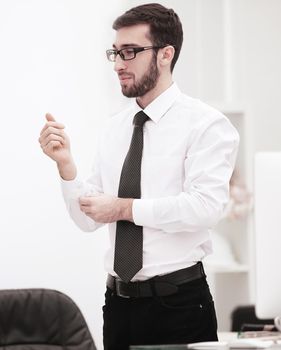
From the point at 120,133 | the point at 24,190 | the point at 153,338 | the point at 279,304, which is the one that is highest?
the point at 120,133

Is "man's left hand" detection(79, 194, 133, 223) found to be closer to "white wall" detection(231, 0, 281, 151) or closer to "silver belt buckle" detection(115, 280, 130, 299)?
"silver belt buckle" detection(115, 280, 130, 299)

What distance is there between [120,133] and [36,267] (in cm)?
86

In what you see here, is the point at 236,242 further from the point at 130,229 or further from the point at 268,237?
the point at 268,237

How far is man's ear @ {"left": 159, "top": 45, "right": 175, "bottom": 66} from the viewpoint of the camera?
2.51 m

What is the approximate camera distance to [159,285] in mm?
2334

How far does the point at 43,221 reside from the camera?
3182 millimetres

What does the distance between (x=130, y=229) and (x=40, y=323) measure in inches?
30.1

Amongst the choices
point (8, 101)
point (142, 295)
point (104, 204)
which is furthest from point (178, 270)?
point (8, 101)

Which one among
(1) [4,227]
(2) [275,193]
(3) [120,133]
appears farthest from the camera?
(1) [4,227]

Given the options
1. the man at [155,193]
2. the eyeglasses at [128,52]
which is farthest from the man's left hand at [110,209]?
the eyeglasses at [128,52]

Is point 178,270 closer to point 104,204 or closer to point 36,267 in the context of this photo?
point 104,204

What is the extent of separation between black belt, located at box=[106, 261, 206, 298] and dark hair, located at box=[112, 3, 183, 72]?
2.34 ft

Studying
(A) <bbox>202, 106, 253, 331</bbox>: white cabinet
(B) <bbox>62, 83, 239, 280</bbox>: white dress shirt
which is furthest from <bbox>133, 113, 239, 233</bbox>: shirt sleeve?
(A) <bbox>202, 106, 253, 331</bbox>: white cabinet

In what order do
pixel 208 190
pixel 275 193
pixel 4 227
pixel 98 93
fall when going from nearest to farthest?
1. pixel 275 193
2. pixel 208 190
3. pixel 4 227
4. pixel 98 93
